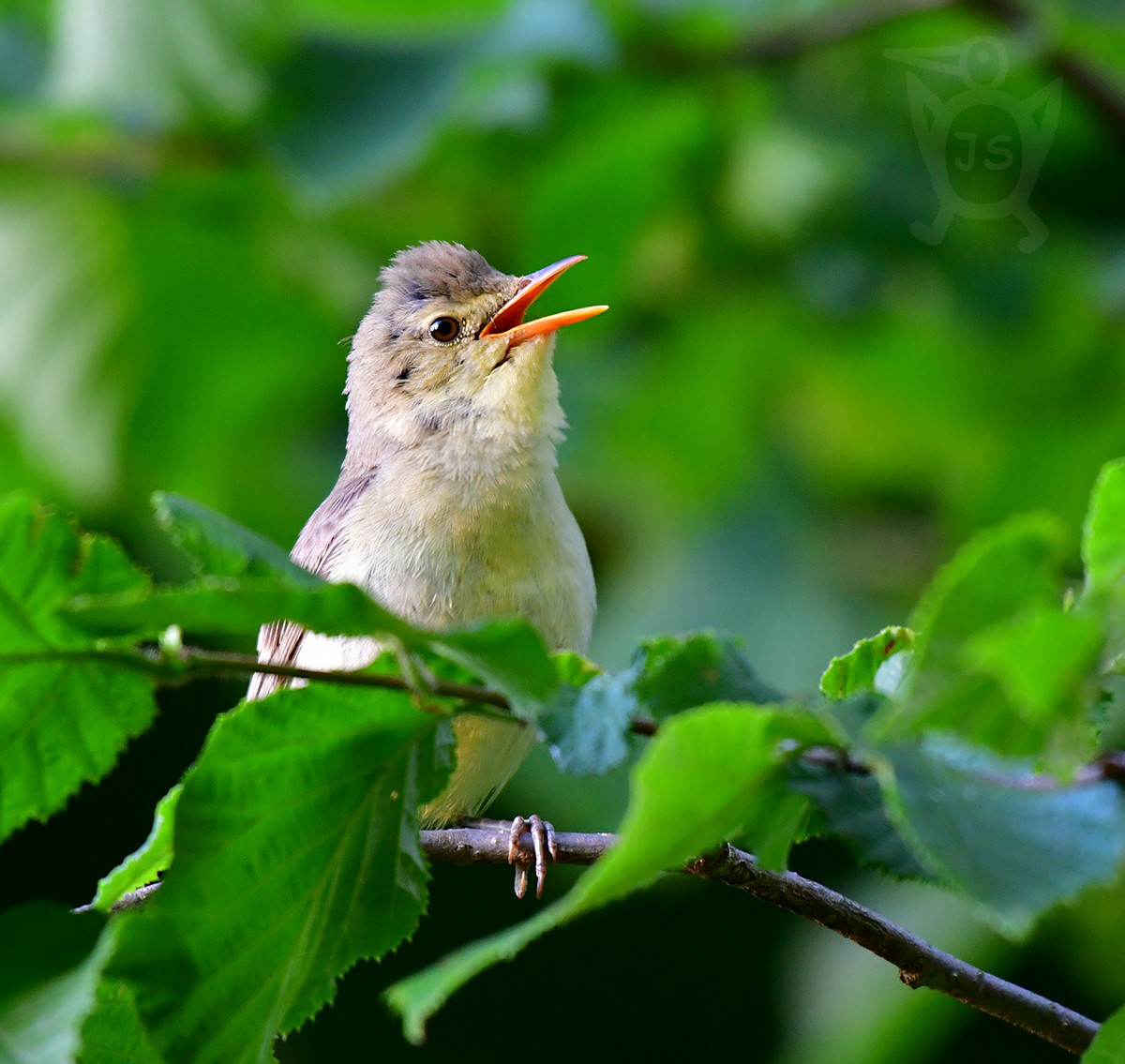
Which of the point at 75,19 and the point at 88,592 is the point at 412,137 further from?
the point at 88,592

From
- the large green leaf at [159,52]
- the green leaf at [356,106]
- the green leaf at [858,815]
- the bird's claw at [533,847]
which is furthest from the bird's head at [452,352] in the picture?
the green leaf at [858,815]

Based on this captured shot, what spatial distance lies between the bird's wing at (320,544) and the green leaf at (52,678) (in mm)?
1548

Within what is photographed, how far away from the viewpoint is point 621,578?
5234 mm

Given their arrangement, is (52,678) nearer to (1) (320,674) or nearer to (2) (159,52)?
(1) (320,674)

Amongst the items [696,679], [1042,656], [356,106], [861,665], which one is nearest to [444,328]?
[356,106]

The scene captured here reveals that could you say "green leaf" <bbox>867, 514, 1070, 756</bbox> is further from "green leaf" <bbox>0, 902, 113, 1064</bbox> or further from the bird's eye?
the bird's eye

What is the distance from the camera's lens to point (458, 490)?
3.05 meters

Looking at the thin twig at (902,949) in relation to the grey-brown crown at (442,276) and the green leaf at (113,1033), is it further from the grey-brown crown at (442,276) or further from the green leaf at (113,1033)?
the grey-brown crown at (442,276)

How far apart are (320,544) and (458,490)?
461 millimetres

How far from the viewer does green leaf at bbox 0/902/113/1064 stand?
125 centimetres

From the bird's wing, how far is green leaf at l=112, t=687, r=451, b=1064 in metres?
1.55

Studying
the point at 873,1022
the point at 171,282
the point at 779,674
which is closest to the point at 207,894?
the point at 873,1022

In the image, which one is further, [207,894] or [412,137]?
[412,137]

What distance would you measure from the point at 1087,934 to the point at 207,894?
3.69m
